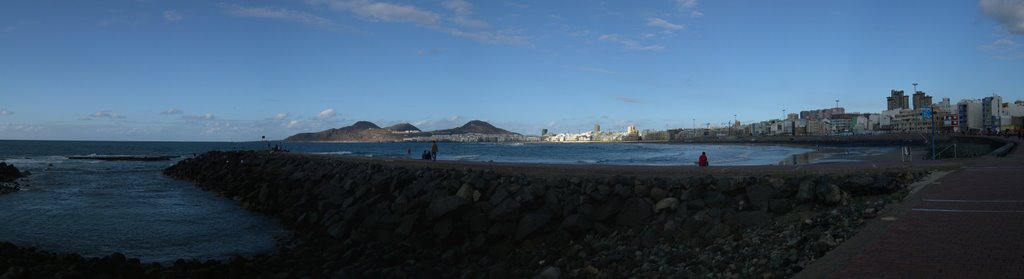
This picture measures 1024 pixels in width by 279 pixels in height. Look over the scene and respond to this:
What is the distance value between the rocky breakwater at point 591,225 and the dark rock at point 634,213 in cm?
2

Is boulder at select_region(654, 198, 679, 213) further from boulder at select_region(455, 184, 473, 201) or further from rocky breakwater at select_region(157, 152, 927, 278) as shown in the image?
A: boulder at select_region(455, 184, 473, 201)

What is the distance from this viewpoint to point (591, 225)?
11.4 meters

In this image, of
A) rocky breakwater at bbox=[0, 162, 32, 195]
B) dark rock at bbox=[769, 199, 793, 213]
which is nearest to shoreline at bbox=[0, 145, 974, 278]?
dark rock at bbox=[769, 199, 793, 213]

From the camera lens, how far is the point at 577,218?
1152 cm

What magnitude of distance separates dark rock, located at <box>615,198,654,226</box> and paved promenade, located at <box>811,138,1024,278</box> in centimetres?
413

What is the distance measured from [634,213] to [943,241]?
5.59 m

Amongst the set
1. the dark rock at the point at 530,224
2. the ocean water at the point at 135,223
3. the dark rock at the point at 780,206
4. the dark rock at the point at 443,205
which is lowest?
the ocean water at the point at 135,223

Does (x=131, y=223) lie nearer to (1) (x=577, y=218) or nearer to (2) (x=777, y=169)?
(1) (x=577, y=218)

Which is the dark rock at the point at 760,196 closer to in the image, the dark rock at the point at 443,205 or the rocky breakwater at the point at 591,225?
the rocky breakwater at the point at 591,225

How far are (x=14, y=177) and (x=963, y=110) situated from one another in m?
160

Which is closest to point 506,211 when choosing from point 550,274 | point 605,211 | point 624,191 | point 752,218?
point 605,211

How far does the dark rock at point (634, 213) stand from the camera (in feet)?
37.3

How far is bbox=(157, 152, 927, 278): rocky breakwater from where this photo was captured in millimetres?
8492

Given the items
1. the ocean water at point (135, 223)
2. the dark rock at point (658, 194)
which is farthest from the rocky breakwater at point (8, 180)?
the dark rock at point (658, 194)
